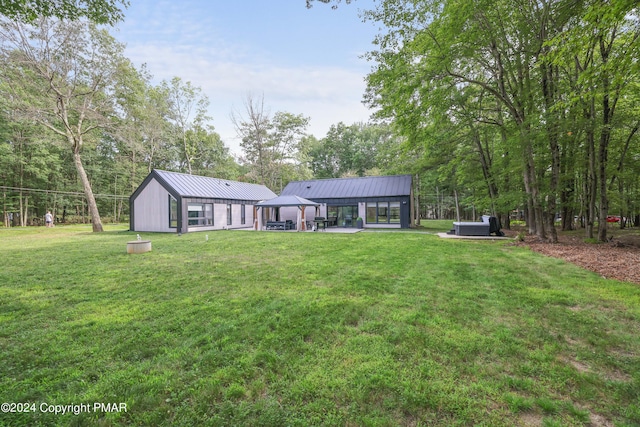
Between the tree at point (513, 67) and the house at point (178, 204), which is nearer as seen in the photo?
the tree at point (513, 67)

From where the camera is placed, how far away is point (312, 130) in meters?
30.6

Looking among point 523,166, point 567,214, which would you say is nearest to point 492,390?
point 523,166

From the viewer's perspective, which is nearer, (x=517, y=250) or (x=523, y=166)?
(x=517, y=250)

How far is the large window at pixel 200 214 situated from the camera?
15487mm

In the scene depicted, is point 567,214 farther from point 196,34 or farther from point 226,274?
point 196,34

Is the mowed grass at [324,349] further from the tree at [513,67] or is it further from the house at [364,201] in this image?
the house at [364,201]

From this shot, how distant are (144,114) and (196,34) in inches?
642

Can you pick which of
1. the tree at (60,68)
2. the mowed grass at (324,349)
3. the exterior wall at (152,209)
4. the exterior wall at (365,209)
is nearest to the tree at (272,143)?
the exterior wall at (365,209)

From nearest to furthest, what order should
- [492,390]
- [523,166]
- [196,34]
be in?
[492,390], [196,34], [523,166]

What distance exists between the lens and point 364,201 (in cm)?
1972

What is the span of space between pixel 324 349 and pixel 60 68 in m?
20.7

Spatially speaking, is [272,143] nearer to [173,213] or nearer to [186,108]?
[186,108]

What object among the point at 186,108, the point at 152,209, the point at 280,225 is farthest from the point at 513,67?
the point at 186,108

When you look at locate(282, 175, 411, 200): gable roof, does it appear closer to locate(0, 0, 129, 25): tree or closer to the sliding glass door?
the sliding glass door
